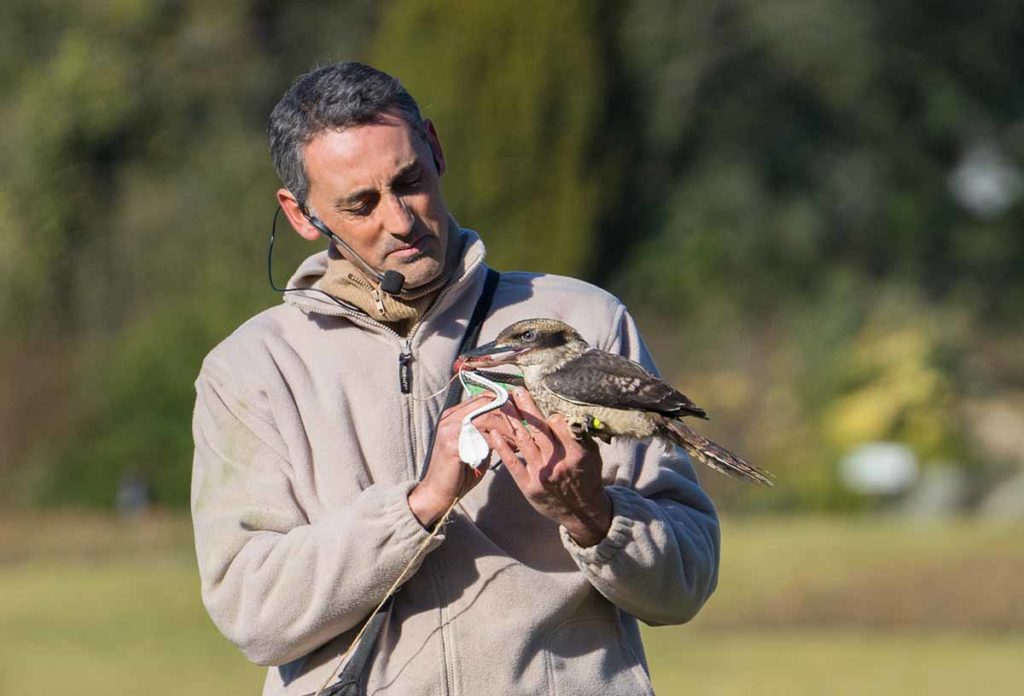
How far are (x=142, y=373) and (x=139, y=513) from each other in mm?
1518

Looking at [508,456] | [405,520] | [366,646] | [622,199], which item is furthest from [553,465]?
[622,199]

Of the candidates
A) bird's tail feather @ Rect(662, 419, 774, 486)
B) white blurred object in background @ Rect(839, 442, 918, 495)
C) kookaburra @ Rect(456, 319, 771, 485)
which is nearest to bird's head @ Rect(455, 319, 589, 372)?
kookaburra @ Rect(456, 319, 771, 485)

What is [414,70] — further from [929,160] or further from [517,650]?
[517,650]

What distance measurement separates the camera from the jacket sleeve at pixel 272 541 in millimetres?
2914

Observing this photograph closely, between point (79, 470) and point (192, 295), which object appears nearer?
point (79, 470)

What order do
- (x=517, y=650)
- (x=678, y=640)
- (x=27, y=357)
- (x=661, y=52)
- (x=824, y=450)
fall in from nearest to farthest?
(x=517, y=650)
(x=678, y=640)
(x=824, y=450)
(x=27, y=357)
(x=661, y=52)

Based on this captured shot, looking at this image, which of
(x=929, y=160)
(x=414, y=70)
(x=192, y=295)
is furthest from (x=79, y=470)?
(x=929, y=160)

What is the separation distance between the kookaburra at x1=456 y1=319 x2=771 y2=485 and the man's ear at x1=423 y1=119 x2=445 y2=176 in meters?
0.37

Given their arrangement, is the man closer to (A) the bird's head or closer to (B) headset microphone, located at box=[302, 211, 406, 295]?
(B) headset microphone, located at box=[302, 211, 406, 295]

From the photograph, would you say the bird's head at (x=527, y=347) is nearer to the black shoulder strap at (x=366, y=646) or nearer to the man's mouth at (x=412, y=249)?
the black shoulder strap at (x=366, y=646)

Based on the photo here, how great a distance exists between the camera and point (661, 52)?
24266 millimetres

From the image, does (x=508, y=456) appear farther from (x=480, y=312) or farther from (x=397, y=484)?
(x=480, y=312)

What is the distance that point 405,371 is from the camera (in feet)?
10.3

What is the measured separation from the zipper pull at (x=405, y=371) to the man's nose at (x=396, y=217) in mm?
227
